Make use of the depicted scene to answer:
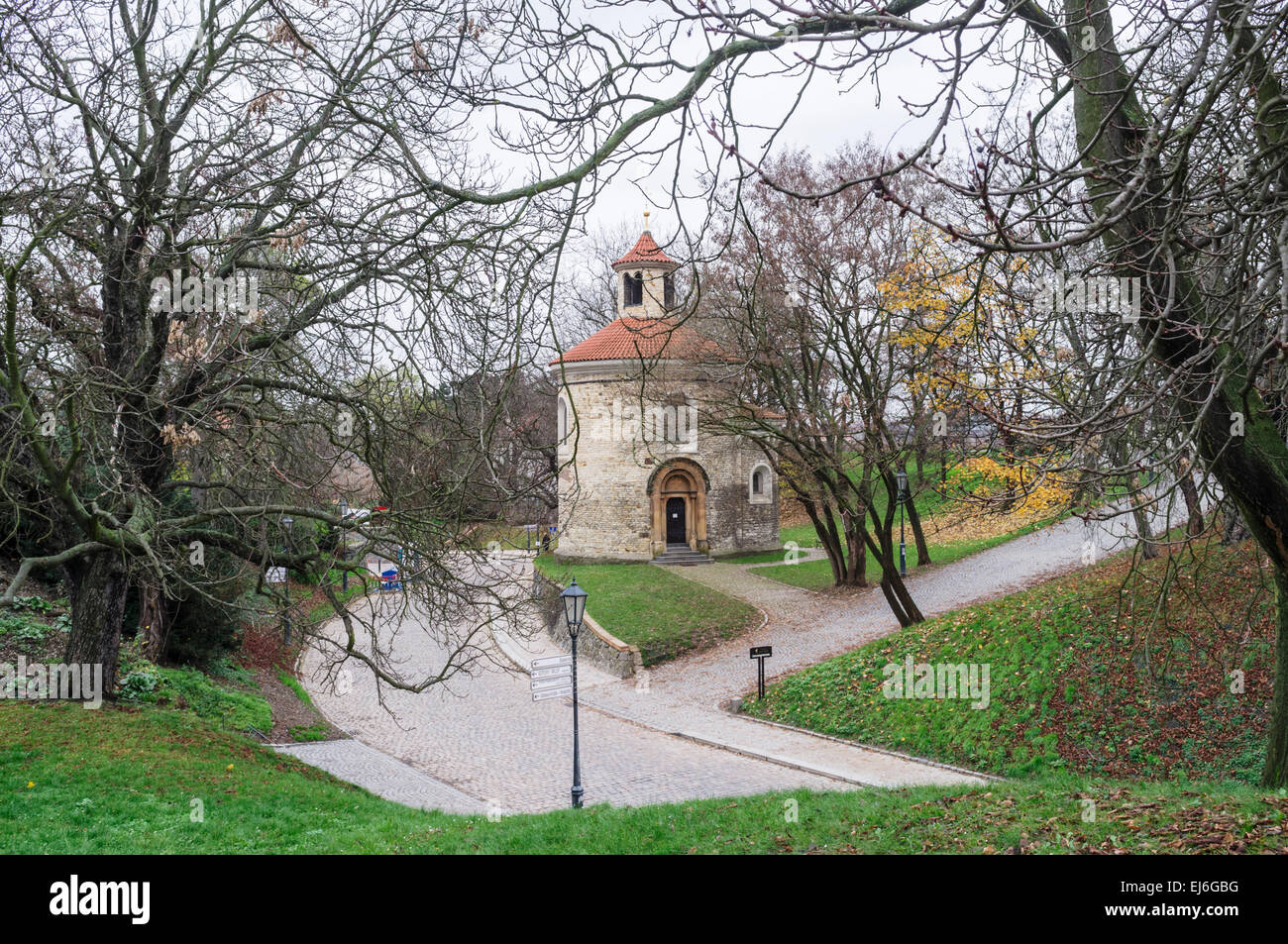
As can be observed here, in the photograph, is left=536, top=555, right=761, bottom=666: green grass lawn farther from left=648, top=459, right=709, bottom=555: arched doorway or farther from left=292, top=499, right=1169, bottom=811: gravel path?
left=648, top=459, right=709, bottom=555: arched doorway

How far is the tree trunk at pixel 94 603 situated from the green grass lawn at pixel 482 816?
0.83 metres

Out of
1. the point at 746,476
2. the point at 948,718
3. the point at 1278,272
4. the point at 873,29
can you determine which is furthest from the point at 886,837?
the point at 746,476

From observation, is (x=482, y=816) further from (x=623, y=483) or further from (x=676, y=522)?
(x=676, y=522)

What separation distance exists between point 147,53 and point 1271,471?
1216cm

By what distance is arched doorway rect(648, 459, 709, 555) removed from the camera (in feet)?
117

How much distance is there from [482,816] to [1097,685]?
9.15 m

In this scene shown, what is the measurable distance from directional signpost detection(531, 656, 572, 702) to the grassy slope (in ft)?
16.5

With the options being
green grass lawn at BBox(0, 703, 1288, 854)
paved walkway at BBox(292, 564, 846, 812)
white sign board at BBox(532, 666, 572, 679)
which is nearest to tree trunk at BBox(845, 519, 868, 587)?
paved walkway at BBox(292, 564, 846, 812)

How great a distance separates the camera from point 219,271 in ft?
36.1

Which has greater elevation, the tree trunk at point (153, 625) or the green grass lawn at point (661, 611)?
the tree trunk at point (153, 625)

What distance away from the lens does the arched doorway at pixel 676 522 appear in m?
36.4

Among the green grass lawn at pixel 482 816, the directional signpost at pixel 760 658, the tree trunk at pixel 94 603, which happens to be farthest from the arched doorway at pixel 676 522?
the tree trunk at pixel 94 603

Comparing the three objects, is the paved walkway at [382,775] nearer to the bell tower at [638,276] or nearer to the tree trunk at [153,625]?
the tree trunk at [153,625]

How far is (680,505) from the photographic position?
36562mm
